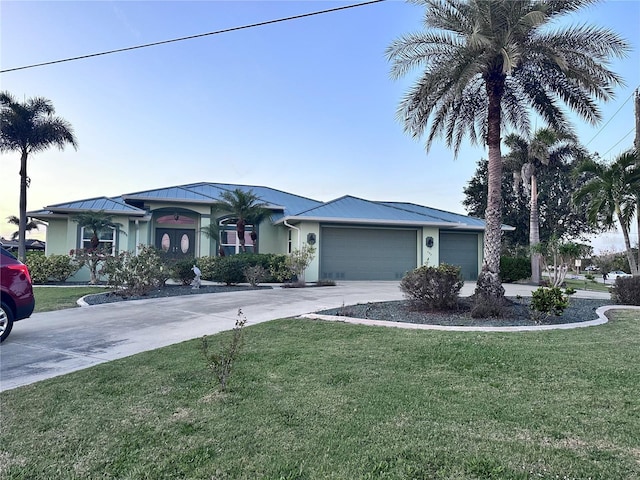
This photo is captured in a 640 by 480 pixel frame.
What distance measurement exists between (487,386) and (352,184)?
25608mm

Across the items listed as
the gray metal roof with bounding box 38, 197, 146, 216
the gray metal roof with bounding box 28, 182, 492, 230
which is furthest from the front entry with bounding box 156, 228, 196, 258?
the gray metal roof with bounding box 38, 197, 146, 216

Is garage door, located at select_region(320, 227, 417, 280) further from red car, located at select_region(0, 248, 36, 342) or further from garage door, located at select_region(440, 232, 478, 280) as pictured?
red car, located at select_region(0, 248, 36, 342)

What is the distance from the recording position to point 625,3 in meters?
9.62

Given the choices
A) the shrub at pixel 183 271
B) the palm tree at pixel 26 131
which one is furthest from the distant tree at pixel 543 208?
the palm tree at pixel 26 131

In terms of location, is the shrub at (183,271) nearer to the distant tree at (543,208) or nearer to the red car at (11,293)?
the red car at (11,293)

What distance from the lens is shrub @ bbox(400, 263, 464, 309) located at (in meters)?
8.91

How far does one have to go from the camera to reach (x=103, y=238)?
18391mm

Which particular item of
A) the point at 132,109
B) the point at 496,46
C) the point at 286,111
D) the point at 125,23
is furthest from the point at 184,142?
the point at 496,46

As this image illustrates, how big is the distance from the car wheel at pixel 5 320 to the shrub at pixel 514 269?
19941 millimetres

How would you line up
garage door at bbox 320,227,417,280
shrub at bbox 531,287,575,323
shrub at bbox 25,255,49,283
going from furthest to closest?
garage door at bbox 320,227,417,280 → shrub at bbox 25,255,49,283 → shrub at bbox 531,287,575,323

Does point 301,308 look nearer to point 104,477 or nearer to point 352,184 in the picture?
point 104,477

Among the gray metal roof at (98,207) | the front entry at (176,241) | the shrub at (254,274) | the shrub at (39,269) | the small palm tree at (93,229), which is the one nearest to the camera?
the shrub at (254,274)

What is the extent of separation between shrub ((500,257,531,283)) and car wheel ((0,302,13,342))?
65.4 feet

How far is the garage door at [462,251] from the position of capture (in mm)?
20578
